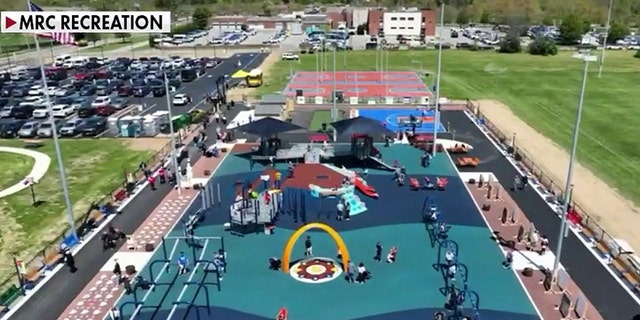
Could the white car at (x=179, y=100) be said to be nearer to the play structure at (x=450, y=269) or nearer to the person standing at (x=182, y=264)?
the play structure at (x=450, y=269)

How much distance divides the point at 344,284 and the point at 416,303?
3664 mm

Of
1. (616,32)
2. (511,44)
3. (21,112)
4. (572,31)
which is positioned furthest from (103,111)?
(616,32)

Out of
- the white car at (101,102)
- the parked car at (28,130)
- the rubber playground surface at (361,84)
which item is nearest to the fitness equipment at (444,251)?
the rubber playground surface at (361,84)

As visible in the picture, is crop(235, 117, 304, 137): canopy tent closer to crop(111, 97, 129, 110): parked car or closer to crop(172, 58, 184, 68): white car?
crop(111, 97, 129, 110): parked car

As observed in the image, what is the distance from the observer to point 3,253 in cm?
2977

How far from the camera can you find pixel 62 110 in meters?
59.6

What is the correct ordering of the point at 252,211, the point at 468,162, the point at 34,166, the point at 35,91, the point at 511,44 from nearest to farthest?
the point at 252,211
the point at 468,162
the point at 34,166
the point at 35,91
the point at 511,44

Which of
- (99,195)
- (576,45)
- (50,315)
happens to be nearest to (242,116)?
(99,195)

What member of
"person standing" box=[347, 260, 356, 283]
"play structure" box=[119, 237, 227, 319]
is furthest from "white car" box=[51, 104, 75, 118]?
"person standing" box=[347, 260, 356, 283]

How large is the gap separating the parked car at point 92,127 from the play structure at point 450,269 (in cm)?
3547

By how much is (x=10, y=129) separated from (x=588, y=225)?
173 feet

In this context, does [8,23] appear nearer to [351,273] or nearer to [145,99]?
[351,273]

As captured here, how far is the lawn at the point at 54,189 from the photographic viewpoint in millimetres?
31156

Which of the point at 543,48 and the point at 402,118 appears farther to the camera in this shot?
the point at 543,48
